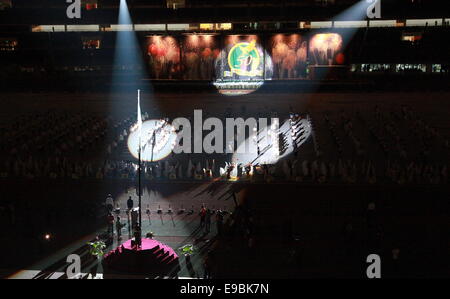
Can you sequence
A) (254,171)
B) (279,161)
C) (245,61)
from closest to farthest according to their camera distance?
(254,171) → (279,161) → (245,61)

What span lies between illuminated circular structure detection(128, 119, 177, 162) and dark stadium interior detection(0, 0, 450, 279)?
1.26 ft

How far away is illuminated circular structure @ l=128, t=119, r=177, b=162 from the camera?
72.9ft

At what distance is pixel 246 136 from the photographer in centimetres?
2436

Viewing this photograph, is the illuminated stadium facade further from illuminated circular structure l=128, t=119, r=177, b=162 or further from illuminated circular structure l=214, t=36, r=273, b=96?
illuminated circular structure l=128, t=119, r=177, b=162

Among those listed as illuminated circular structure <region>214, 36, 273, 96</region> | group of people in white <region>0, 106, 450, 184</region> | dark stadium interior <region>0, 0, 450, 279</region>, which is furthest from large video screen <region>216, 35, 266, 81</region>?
group of people in white <region>0, 106, 450, 184</region>

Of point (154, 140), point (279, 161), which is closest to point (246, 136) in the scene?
point (279, 161)

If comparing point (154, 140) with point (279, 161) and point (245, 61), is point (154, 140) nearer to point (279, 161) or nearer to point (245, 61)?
point (279, 161)

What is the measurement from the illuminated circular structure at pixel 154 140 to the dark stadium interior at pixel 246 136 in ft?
1.26

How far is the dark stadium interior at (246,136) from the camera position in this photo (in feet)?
47.0

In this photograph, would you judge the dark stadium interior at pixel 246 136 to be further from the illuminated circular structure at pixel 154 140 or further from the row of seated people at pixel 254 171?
the illuminated circular structure at pixel 154 140

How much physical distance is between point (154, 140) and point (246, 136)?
183 inches

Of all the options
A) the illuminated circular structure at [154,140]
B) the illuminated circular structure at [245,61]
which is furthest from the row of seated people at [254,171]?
the illuminated circular structure at [245,61]
